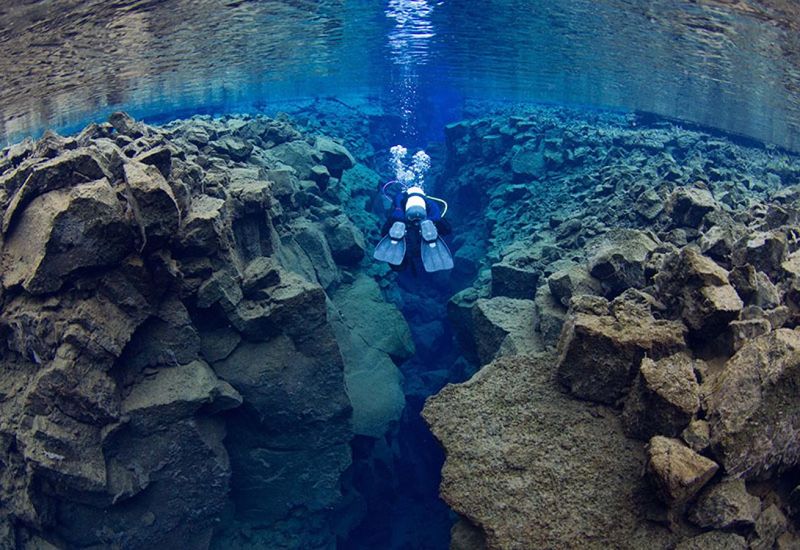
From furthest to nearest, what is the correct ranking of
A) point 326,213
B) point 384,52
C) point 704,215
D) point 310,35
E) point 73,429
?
point 384,52 → point 310,35 → point 326,213 → point 704,215 → point 73,429

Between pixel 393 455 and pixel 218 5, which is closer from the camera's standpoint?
pixel 393 455

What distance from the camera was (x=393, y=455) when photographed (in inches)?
397

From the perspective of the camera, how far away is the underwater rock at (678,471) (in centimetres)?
291

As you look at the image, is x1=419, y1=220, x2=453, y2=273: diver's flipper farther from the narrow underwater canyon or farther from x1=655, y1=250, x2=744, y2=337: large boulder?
x1=655, y1=250, x2=744, y2=337: large boulder

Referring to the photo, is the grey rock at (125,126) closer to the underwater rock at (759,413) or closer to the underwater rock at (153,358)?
the underwater rock at (153,358)

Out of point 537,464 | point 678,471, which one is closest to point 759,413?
point 678,471

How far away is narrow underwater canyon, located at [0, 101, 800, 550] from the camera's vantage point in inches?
132

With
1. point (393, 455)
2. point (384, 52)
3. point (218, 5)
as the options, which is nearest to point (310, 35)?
point (218, 5)

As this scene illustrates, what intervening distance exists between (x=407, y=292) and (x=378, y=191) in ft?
13.6

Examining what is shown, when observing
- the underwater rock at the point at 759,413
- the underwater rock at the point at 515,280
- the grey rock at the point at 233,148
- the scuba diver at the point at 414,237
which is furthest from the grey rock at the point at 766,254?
the grey rock at the point at 233,148

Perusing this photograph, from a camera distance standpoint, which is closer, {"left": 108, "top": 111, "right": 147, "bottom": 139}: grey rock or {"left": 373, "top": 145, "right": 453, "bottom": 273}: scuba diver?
{"left": 108, "top": 111, "right": 147, "bottom": 139}: grey rock

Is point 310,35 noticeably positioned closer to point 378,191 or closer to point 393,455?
point 378,191

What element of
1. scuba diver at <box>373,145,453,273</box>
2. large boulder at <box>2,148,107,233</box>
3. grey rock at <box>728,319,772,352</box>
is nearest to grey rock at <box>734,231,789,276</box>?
grey rock at <box>728,319,772,352</box>

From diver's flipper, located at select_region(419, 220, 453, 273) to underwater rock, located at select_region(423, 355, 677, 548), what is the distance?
5885 mm
